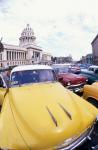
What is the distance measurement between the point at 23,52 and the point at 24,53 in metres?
1.41

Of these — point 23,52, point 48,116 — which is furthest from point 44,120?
point 23,52

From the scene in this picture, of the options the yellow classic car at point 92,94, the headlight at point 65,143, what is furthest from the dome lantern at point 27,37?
the headlight at point 65,143

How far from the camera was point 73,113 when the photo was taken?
408 cm

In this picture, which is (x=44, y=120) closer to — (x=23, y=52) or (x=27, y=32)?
(x=23, y=52)

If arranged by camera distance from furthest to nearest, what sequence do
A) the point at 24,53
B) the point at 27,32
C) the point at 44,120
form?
the point at 27,32 → the point at 24,53 → the point at 44,120

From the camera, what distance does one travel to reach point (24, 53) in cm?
14975

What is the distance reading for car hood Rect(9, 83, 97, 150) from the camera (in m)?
3.54

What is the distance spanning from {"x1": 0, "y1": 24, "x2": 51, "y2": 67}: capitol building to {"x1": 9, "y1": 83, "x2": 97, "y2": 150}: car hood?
124820mm

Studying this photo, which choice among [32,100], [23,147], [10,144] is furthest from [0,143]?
[32,100]

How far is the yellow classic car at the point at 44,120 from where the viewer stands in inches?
139

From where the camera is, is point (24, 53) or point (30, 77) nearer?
point (30, 77)

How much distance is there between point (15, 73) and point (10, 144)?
2.96 m

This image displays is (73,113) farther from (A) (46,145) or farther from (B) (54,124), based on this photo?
(A) (46,145)

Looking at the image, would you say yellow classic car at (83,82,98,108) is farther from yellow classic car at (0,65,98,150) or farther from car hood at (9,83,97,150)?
car hood at (9,83,97,150)
